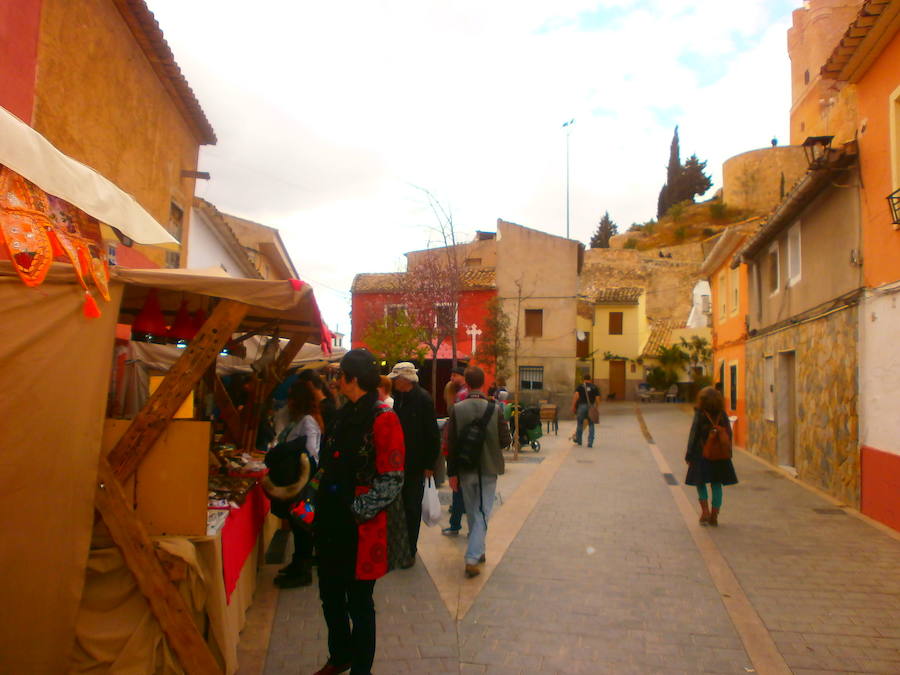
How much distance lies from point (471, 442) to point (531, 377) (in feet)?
84.8

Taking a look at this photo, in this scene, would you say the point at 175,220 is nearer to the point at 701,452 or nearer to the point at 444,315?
the point at 701,452

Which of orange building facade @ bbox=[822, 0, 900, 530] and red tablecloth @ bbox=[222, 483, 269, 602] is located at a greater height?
orange building facade @ bbox=[822, 0, 900, 530]

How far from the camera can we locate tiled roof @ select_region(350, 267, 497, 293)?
31844mm

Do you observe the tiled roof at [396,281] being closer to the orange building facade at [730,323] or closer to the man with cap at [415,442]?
the orange building facade at [730,323]

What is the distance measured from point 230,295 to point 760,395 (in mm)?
14423

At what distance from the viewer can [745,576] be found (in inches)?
237

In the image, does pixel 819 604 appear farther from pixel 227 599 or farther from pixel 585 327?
pixel 585 327

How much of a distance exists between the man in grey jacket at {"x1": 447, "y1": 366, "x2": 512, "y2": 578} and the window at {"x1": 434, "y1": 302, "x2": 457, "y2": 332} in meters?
19.0

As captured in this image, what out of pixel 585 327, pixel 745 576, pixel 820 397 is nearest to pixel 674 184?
pixel 585 327

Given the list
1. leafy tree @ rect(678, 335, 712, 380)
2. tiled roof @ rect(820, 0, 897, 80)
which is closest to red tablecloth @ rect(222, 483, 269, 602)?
tiled roof @ rect(820, 0, 897, 80)

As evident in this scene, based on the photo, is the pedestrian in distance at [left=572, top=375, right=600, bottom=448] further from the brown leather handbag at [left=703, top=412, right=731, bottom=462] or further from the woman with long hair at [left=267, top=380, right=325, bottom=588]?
the woman with long hair at [left=267, top=380, right=325, bottom=588]

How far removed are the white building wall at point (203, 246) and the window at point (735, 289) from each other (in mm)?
12643

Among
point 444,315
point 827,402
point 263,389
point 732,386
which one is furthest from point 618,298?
point 263,389

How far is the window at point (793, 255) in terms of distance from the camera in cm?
1263
